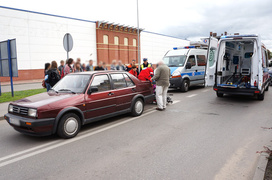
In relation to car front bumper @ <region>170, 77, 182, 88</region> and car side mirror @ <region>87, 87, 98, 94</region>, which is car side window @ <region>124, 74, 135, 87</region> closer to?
car side mirror @ <region>87, 87, 98, 94</region>

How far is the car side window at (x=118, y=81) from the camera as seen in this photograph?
644cm

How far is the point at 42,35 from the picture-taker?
83.0 ft

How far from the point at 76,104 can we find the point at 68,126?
1.74 feet

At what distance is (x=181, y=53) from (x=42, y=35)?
18.6 meters

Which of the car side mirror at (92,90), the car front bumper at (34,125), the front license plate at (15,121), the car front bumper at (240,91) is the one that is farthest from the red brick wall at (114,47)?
the car front bumper at (34,125)

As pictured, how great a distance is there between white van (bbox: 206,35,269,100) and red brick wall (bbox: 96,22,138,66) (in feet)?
66.6

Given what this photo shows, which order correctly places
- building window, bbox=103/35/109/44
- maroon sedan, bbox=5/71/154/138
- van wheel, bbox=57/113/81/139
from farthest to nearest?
1. building window, bbox=103/35/109/44
2. van wheel, bbox=57/113/81/139
3. maroon sedan, bbox=5/71/154/138

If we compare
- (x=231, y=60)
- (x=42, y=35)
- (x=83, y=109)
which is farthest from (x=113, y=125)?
(x=42, y=35)

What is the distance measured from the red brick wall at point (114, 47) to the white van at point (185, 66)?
17632 mm

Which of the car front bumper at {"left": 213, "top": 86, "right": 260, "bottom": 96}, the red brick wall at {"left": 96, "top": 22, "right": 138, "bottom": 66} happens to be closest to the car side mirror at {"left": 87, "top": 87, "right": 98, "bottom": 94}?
the car front bumper at {"left": 213, "top": 86, "right": 260, "bottom": 96}

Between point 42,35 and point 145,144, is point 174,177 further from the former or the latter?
point 42,35

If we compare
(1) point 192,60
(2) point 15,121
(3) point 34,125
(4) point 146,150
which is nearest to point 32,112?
(3) point 34,125

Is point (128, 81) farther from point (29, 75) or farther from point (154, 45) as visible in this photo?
point (154, 45)

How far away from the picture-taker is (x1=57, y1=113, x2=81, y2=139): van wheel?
4.93 meters
